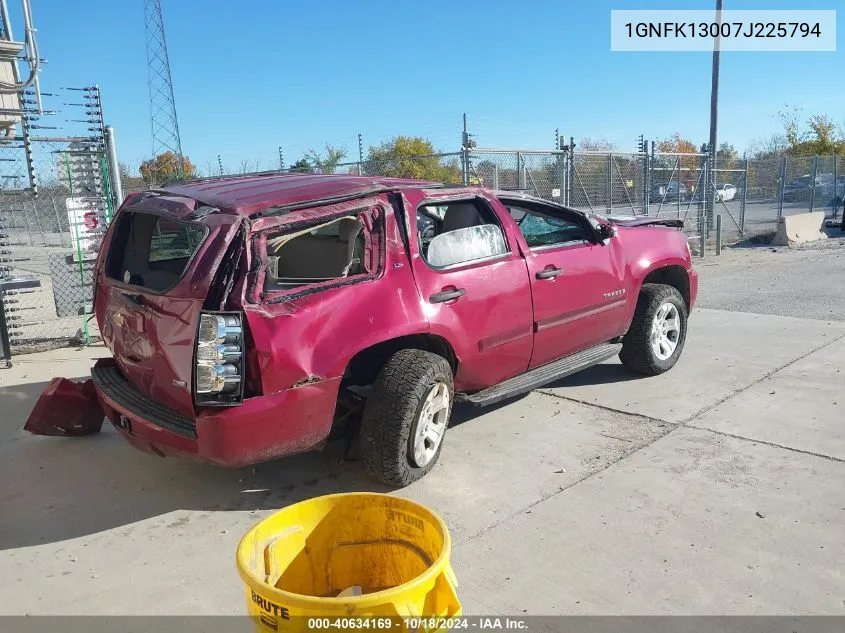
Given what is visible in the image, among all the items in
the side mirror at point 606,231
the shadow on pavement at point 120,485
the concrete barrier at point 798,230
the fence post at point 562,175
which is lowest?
the shadow on pavement at point 120,485

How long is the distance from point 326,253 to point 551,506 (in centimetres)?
198

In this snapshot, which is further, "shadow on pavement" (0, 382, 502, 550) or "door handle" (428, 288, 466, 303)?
"door handle" (428, 288, 466, 303)

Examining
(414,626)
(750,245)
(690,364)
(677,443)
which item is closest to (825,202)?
(750,245)

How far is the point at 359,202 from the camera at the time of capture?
3867 millimetres

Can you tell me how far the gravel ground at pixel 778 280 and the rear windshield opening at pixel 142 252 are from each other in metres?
7.11

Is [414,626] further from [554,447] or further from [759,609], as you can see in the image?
[554,447]

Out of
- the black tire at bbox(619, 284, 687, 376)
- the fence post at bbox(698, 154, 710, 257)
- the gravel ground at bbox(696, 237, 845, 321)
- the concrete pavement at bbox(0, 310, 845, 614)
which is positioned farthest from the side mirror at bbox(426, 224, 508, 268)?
the fence post at bbox(698, 154, 710, 257)

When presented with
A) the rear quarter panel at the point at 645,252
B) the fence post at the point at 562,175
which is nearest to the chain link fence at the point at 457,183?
the fence post at the point at 562,175

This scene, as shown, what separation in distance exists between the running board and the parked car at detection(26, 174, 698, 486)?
2 cm

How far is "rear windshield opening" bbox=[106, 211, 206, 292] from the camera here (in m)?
4.13

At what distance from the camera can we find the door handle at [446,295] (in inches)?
160

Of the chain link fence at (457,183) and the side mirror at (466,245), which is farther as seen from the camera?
the chain link fence at (457,183)

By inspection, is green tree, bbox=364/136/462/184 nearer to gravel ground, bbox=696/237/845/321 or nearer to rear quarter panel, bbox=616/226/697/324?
gravel ground, bbox=696/237/845/321

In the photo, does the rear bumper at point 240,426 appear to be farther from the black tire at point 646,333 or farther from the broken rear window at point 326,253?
the black tire at point 646,333
